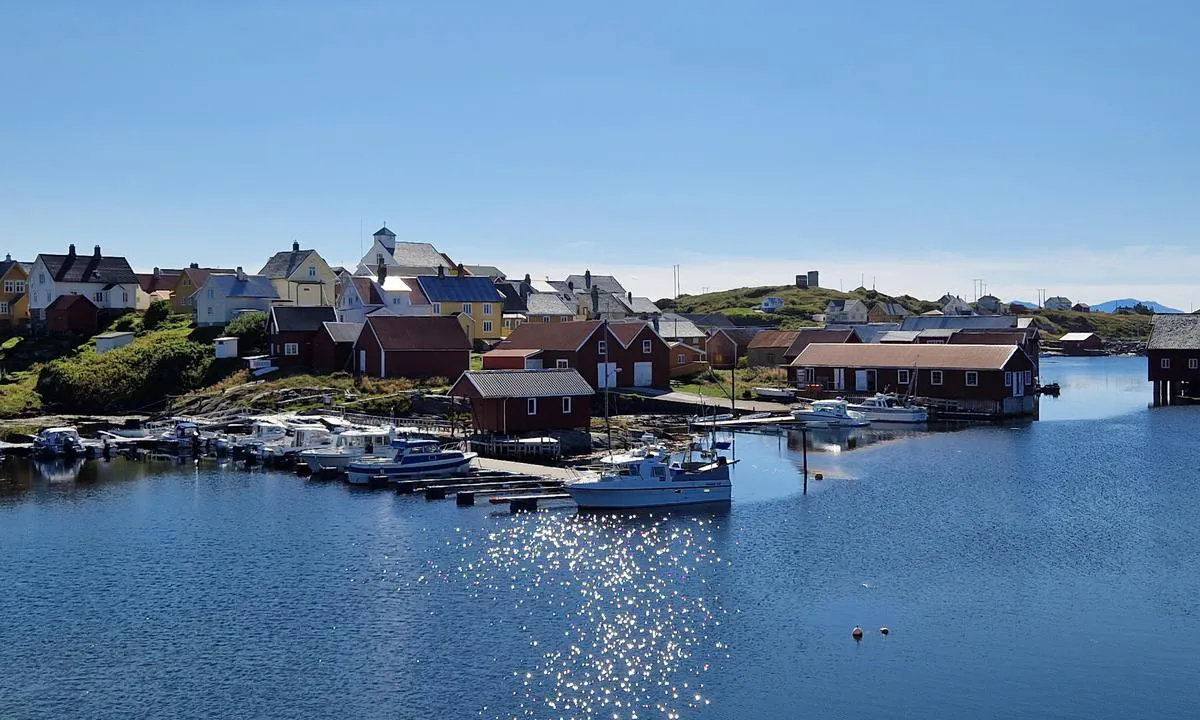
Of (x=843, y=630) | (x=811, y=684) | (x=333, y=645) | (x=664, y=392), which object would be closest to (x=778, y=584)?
(x=843, y=630)

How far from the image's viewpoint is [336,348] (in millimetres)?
80875

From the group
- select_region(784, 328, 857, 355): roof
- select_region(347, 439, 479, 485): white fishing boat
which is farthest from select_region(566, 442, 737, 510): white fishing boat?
select_region(784, 328, 857, 355): roof

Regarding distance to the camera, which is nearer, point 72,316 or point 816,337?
point 72,316

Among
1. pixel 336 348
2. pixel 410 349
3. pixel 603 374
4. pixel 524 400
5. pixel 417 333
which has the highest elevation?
pixel 417 333

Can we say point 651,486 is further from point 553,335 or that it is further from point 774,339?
point 774,339

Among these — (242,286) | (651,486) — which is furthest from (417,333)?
(651,486)

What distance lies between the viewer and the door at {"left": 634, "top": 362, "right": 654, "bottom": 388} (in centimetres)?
8256

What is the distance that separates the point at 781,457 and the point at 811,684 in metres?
35.5

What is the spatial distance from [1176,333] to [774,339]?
3343 centimetres

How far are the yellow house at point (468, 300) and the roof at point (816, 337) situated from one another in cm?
2564

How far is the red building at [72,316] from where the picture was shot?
100000mm

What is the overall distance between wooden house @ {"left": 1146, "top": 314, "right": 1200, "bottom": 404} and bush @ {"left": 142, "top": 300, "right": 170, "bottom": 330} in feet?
274

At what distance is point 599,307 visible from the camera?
125750mm

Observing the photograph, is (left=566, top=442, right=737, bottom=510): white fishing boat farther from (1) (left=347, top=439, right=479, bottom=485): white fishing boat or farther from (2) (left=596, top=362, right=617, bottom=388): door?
(2) (left=596, top=362, right=617, bottom=388): door
